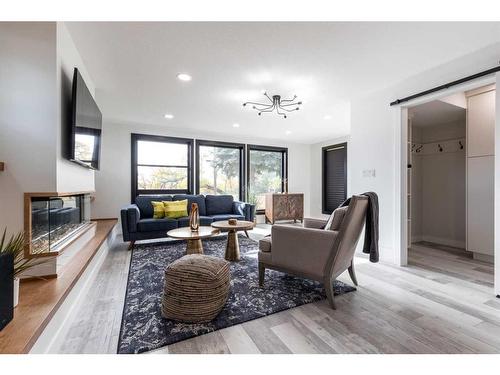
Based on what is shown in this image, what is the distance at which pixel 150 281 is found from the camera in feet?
7.96

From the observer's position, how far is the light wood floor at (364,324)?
56.1 inches

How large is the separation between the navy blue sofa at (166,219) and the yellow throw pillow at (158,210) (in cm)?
16

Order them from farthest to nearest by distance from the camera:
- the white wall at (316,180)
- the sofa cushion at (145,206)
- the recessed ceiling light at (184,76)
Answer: the white wall at (316,180), the sofa cushion at (145,206), the recessed ceiling light at (184,76)

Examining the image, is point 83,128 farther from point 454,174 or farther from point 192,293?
point 454,174

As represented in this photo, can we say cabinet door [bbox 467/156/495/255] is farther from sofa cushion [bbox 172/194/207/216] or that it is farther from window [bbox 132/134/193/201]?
window [bbox 132/134/193/201]

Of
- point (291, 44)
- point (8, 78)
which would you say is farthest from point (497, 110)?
point (8, 78)

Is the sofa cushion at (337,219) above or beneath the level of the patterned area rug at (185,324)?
above

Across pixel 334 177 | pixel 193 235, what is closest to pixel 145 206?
pixel 193 235

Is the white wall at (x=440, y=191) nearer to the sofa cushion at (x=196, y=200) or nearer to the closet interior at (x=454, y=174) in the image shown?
the closet interior at (x=454, y=174)

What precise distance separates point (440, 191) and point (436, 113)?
140 centimetres

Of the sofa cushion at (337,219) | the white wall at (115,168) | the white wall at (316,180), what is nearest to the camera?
the sofa cushion at (337,219)

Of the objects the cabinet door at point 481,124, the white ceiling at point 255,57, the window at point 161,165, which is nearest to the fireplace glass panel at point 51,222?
the white ceiling at point 255,57

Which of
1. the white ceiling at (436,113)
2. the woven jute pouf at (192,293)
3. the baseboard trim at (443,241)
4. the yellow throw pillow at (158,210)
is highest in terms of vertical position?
the white ceiling at (436,113)

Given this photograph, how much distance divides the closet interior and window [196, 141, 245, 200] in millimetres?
3760
